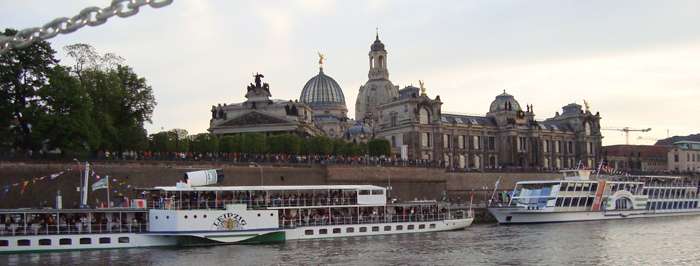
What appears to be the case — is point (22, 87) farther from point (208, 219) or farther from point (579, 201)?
point (579, 201)

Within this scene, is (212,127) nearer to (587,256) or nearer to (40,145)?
(40,145)

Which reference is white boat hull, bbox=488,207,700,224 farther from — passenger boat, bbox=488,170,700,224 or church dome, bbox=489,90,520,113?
church dome, bbox=489,90,520,113

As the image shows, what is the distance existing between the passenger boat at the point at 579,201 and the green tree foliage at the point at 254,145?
83.8ft

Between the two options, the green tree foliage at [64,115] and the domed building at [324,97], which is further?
the domed building at [324,97]

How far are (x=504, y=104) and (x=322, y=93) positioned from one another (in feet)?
147

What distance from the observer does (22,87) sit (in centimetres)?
5316

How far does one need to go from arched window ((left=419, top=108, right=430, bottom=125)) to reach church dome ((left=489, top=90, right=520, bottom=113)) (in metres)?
17.2

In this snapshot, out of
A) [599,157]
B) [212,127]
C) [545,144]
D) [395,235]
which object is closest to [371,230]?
[395,235]

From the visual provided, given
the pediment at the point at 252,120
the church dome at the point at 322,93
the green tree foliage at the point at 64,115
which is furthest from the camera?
the church dome at the point at 322,93

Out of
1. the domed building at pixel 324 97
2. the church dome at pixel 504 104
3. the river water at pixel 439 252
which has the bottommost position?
the river water at pixel 439 252

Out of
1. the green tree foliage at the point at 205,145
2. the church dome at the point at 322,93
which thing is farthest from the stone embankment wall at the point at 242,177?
the church dome at the point at 322,93

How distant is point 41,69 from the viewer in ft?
176

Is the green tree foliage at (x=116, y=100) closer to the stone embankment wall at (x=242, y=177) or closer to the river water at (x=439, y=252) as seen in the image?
the stone embankment wall at (x=242, y=177)

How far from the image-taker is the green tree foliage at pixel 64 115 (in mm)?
51812
